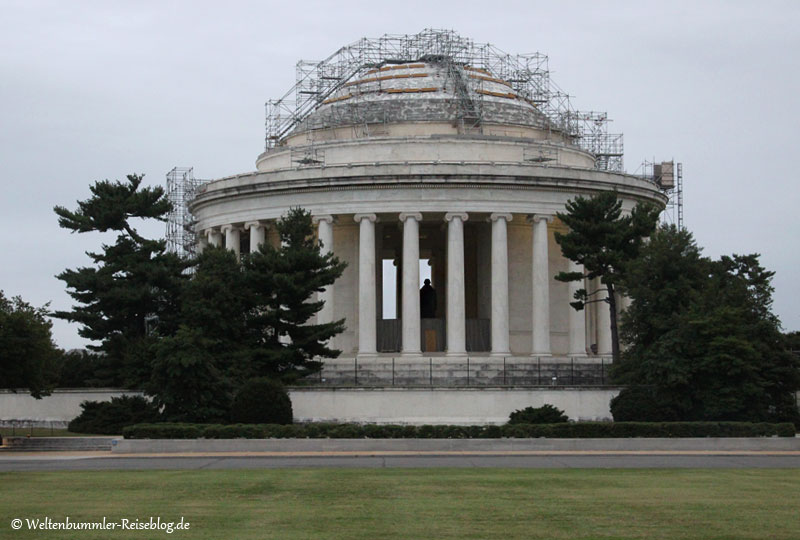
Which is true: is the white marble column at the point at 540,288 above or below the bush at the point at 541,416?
above

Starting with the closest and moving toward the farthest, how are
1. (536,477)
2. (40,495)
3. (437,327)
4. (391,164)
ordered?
(40,495)
(536,477)
(391,164)
(437,327)

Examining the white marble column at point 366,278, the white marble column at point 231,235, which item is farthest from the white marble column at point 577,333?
the white marble column at point 231,235

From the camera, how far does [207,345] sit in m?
60.8

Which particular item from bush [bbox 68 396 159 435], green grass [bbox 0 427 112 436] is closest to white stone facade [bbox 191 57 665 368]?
bush [bbox 68 396 159 435]

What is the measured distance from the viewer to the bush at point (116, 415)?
6391cm

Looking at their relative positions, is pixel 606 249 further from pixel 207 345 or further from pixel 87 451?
pixel 87 451

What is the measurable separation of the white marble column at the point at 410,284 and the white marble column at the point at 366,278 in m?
2.04

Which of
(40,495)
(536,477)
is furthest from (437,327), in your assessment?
(40,495)

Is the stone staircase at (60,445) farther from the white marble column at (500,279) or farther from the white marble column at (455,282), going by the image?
the white marble column at (500,279)

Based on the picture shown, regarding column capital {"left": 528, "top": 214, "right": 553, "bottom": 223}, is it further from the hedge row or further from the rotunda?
the hedge row

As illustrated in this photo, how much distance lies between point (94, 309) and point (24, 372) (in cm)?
1485

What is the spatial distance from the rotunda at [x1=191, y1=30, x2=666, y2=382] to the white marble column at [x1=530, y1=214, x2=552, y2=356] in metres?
0.09

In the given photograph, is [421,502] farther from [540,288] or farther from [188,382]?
[540,288]

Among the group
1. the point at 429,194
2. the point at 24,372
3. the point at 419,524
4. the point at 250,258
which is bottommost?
the point at 419,524
